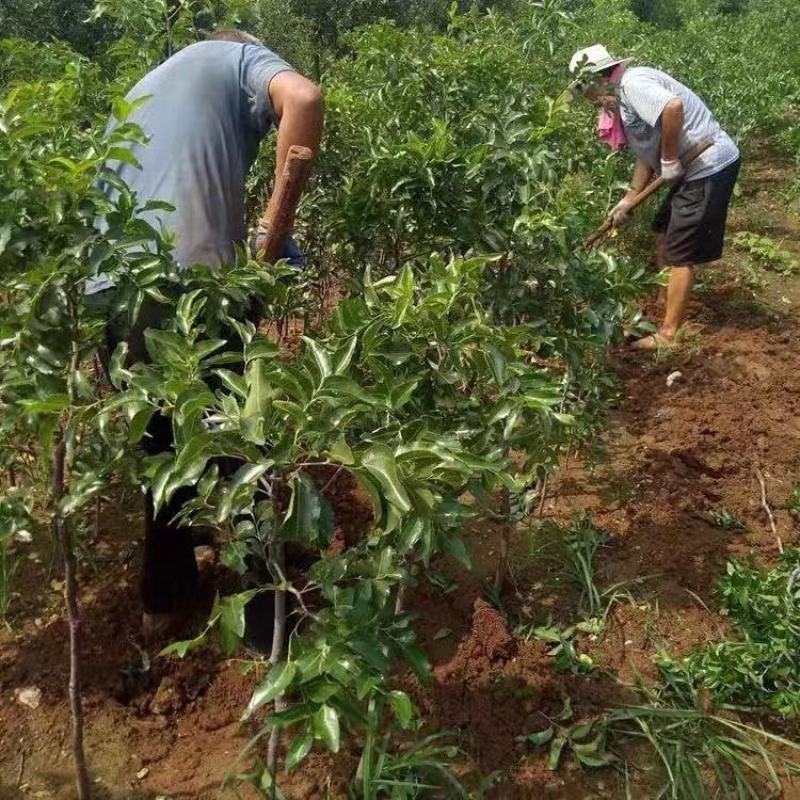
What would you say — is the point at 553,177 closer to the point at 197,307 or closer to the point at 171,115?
the point at 171,115

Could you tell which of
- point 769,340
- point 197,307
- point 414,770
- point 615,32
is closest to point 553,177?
point 197,307

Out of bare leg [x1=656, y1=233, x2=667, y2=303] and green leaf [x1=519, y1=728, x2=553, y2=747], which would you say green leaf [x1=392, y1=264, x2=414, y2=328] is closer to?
green leaf [x1=519, y1=728, x2=553, y2=747]

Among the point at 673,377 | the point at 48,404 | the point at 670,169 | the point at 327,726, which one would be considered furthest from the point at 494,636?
the point at 670,169

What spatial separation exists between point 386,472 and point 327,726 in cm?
49

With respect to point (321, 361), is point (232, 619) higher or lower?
lower

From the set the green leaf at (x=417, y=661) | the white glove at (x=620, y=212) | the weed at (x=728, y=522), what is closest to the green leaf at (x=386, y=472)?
the green leaf at (x=417, y=661)

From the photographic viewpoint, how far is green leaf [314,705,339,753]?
149cm

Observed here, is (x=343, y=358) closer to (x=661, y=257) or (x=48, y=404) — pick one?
(x=48, y=404)

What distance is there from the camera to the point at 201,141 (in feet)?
8.20

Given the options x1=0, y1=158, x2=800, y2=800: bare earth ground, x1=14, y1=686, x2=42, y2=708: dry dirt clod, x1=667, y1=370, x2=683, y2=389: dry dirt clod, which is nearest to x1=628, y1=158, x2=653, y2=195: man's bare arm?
x1=667, y1=370, x2=683, y2=389: dry dirt clod

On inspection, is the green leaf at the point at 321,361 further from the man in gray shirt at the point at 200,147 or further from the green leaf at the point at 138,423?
the man in gray shirt at the point at 200,147

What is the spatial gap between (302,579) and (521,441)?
1191 millimetres

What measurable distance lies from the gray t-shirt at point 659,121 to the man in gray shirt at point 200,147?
104 inches

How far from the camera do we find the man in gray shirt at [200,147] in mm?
2479
